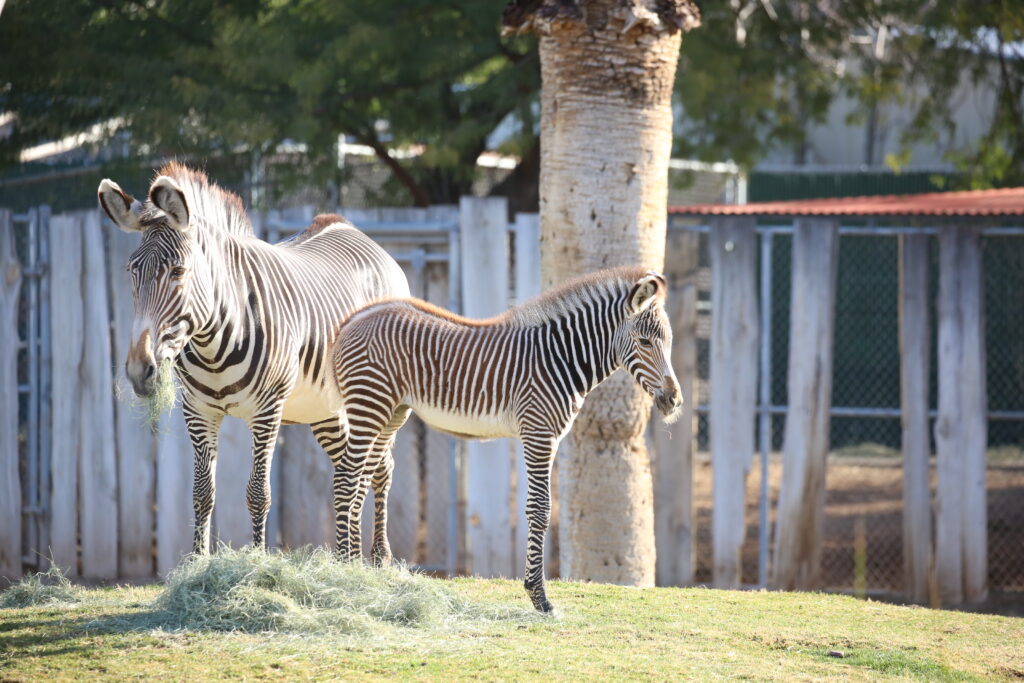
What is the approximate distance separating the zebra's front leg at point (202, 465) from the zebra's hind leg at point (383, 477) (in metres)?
0.84

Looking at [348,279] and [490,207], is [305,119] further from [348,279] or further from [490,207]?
[348,279]

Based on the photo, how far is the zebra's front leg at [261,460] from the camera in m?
5.96

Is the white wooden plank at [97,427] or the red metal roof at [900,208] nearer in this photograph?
the red metal roof at [900,208]

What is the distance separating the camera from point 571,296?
5.77 meters

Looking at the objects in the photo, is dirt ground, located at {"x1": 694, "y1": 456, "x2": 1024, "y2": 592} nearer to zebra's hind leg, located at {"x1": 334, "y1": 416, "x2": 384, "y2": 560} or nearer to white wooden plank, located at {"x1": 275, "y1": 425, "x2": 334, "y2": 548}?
white wooden plank, located at {"x1": 275, "y1": 425, "x2": 334, "y2": 548}

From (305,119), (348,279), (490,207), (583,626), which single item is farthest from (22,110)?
(583,626)

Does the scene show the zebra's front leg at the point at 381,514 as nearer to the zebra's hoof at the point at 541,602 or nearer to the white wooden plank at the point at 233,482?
the zebra's hoof at the point at 541,602

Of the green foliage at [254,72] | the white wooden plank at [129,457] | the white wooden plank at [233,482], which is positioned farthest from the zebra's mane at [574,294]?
the green foliage at [254,72]

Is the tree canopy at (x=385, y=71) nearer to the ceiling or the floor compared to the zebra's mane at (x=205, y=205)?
nearer to the ceiling

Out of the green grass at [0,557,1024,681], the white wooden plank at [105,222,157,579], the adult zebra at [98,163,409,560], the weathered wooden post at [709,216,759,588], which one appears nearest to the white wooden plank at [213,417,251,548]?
the white wooden plank at [105,222,157,579]

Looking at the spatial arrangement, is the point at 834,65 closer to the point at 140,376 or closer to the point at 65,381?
the point at 65,381

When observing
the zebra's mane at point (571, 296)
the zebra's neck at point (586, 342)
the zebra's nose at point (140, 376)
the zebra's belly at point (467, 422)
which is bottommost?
the zebra's belly at point (467, 422)

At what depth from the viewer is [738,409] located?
9.06m

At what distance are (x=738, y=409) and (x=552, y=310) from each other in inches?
145
